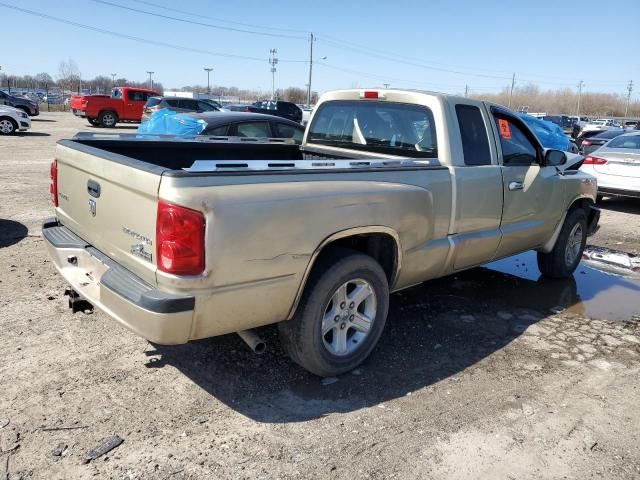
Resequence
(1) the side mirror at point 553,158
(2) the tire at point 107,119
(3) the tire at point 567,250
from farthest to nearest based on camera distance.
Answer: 1. (2) the tire at point 107,119
2. (3) the tire at point 567,250
3. (1) the side mirror at point 553,158

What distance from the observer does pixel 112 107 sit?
27312mm

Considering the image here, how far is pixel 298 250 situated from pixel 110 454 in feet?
4.76

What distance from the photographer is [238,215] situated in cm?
279

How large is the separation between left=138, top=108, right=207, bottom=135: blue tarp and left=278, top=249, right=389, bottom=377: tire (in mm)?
5343

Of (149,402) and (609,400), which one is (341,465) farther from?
(609,400)

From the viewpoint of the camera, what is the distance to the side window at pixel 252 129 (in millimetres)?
8828

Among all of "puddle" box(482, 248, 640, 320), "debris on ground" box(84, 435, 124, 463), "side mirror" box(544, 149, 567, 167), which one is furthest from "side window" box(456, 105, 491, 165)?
"debris on ground" box(84, 435, 124, 463)

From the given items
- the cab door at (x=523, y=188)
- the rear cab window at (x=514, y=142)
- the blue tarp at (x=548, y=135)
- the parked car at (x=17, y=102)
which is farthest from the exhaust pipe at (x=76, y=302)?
the parked car at (x=17, y=102)

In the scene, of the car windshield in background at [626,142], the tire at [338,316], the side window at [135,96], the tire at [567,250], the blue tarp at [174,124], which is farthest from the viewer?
the side window at [135,96]

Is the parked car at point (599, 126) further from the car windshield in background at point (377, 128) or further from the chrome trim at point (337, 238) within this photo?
the chrome trim at point (337, 238)

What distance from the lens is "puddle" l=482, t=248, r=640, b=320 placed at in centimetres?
544

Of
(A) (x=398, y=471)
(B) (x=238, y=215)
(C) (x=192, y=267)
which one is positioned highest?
(B) (x=238, y=215)

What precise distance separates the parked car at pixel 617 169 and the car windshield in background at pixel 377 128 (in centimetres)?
753

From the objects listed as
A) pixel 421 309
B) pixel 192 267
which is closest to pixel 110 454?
pixel 192 267
